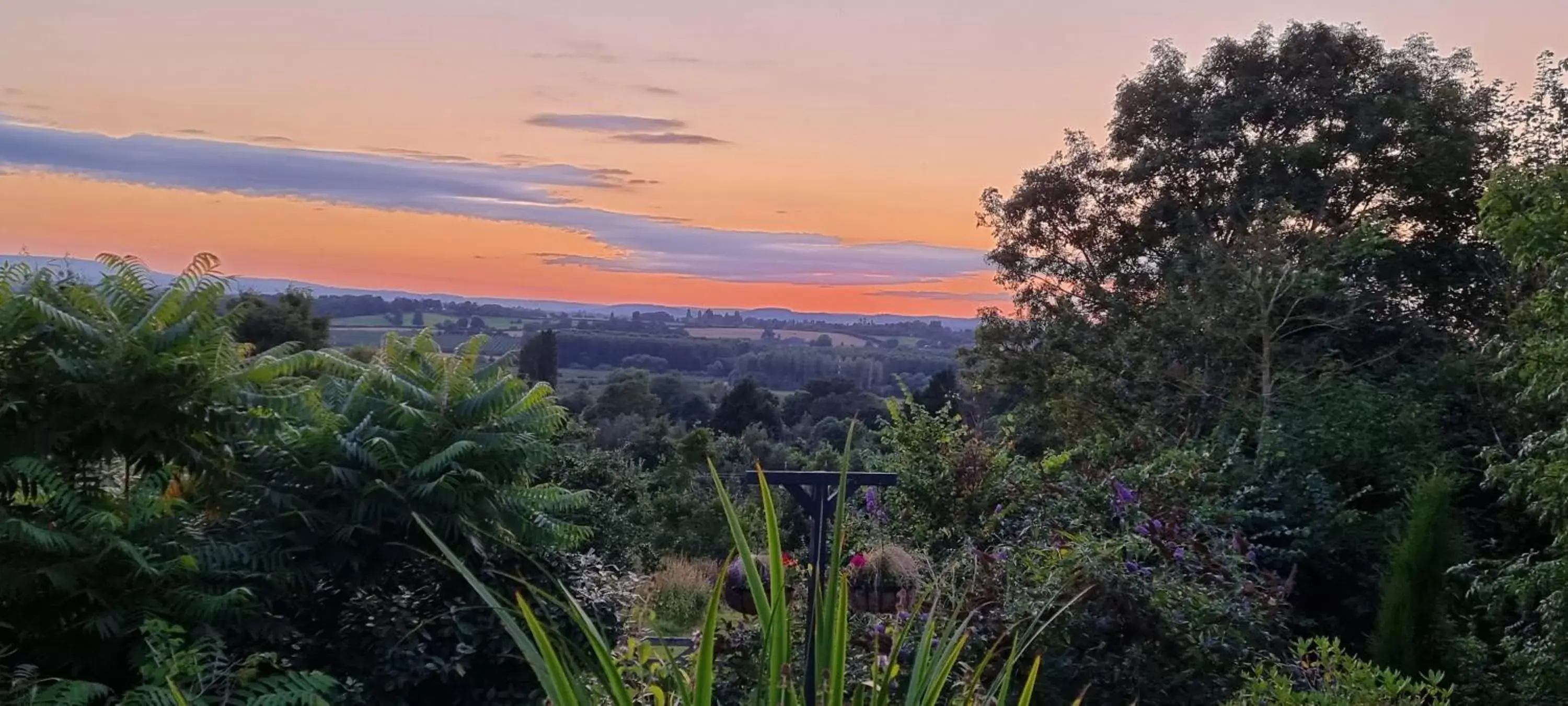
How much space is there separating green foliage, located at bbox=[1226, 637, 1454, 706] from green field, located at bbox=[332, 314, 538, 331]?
3.05 metres

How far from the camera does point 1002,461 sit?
5770mm

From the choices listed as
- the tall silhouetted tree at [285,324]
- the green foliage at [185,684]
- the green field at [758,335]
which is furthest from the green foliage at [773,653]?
the tall silhouetted tree at [285,324]

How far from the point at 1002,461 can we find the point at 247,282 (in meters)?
3.84

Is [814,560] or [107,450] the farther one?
[107,450]

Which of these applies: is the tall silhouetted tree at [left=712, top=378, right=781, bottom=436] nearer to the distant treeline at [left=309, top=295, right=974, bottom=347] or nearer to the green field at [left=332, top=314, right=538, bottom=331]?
the distant treeline at [left=309, top=295, right=974, bottom=347]

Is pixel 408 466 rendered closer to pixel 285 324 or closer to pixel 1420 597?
pixel 1420 597

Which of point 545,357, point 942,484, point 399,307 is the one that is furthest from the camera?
point 545,357

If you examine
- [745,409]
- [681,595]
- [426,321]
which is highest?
[426,321]

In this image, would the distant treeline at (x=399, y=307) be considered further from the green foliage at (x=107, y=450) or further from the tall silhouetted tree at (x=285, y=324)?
the tall silhouetted tree at (x=285, y=324)

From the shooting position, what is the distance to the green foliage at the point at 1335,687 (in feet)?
8.66

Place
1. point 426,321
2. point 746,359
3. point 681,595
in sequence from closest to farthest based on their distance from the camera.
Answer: point 426,321
point 681,595
point 746,359

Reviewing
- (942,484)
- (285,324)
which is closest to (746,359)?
(285,324)

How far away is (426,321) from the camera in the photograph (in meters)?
4.25

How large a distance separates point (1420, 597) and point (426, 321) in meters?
4.52
